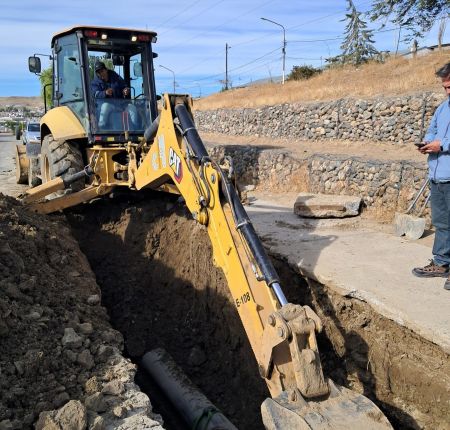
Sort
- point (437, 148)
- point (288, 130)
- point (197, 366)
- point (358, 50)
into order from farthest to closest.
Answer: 1. point (358, 50)
2. point (288, 130)
3. point (197, 366)
4. point (437, 148)

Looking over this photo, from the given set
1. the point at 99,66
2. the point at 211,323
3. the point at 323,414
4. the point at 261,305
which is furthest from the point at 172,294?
the point at 323,414

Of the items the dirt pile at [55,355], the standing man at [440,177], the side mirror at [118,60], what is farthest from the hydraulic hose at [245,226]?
the side mirror at [118,60]

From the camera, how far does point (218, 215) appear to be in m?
3.52

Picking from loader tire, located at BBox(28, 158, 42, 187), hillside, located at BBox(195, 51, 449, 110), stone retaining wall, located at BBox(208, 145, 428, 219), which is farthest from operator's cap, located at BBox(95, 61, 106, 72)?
hillside, located at BBox(195, 51, 449, 110)

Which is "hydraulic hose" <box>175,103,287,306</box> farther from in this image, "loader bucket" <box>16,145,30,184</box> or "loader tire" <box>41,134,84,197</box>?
"loader bucket" <box>16,145,30,184</box>

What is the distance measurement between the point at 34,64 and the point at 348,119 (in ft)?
27.1

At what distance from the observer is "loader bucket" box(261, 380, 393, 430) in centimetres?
250

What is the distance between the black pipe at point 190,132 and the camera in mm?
3895

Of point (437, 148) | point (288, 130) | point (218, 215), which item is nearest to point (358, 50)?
point (288, 130)

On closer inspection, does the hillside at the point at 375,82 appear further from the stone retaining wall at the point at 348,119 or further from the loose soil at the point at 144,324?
the loose soil at the point at 144,324

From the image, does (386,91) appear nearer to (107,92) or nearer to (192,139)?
(107,92)

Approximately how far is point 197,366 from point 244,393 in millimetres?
589

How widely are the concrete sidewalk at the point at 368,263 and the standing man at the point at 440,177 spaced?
16 cm

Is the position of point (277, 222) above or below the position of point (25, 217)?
below
